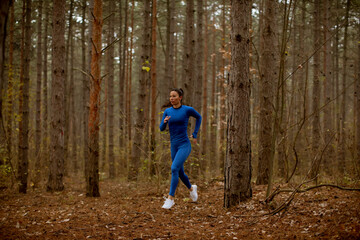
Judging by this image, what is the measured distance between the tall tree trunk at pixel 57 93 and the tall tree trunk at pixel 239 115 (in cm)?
502

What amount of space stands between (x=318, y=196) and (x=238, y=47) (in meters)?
2.93

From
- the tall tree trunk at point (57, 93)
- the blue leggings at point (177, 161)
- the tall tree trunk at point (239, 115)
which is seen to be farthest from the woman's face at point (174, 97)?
the tall tree trunk at point (57, 93)

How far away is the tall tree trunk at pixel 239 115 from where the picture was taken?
15.6 feet

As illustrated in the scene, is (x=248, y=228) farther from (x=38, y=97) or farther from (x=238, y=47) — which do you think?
(x=38, y=97)

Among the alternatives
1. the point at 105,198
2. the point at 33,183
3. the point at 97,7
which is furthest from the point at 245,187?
the point at 33,183

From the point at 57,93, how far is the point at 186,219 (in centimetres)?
519

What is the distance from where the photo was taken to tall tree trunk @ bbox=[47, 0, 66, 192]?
24.6ft

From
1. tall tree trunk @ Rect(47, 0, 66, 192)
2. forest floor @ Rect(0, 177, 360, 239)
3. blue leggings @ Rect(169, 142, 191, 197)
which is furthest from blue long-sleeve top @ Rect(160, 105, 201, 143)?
tall tree trunk @ Rect(47, 0, 66, 192)

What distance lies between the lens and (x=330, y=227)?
3191 mm

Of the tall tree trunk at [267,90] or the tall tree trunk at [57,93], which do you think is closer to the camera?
the tall tree trunk at [267,90]

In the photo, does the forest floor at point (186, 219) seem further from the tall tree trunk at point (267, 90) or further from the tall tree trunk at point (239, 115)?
the tall tree trunk at point (267, 90)

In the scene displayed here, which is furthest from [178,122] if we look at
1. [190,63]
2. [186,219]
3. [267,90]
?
[190,63]

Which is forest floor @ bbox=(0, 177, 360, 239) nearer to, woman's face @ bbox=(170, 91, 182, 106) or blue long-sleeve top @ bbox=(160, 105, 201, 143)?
blue long-sleeve top @ bbox=(160, 105, 201, 143)

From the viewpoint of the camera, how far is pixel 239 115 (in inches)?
188
